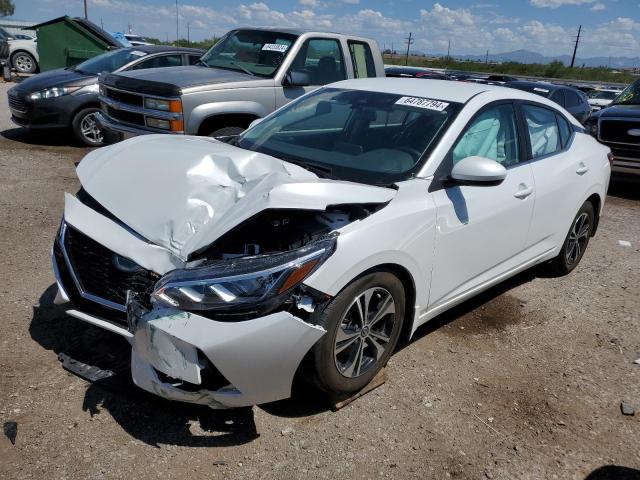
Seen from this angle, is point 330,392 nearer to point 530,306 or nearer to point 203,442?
point 203,442

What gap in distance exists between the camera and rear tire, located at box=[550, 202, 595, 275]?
201 inches

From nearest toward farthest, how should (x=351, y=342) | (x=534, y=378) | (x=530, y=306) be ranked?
(x=351, y=342), (x=534, y=378), (x=530, y=306)

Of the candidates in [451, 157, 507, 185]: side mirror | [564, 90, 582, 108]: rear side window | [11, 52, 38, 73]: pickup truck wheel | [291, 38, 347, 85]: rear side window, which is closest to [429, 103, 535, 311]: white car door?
[451, 157, 507, 185]: side mirror

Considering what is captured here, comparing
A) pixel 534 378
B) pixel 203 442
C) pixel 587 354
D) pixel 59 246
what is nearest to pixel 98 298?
pixel 59 246

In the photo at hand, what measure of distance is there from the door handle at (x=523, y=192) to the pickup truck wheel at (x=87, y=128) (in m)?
7.29

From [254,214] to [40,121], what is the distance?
25.6ft

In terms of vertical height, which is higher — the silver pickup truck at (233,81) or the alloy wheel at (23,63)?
the silver pickup truck at (233,81)

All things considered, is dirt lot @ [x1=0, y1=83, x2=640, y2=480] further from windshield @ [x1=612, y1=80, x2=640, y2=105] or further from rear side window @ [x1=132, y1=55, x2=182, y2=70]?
windshield @ [x1=612, y1=80, x2=640, y2=105]

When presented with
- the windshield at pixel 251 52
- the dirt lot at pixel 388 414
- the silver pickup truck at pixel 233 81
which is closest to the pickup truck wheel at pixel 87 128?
the silver pickup truck at pixel 233 81

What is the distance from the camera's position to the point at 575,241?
5.26 meters

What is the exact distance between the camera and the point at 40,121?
9.16 m

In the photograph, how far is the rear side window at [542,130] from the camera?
14.6ft

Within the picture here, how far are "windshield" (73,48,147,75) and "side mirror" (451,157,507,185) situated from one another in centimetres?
812

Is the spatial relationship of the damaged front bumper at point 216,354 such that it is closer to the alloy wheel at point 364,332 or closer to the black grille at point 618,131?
the alloy wheel at point 364,332
